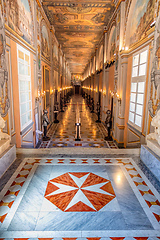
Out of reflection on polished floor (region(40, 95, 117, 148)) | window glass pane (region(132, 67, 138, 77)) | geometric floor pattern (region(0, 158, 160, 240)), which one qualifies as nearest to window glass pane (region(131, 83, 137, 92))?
window glass pane (region(132, 67, 138, 77))

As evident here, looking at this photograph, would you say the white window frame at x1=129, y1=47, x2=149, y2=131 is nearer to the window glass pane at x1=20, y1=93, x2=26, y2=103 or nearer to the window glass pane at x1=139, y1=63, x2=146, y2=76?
the window glass pane at x1=139, y1=63, x2=146, y2=76

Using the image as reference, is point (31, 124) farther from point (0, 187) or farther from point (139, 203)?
point (139, 203)

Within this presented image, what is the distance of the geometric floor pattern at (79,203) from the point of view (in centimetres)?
205

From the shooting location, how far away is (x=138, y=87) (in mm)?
6012

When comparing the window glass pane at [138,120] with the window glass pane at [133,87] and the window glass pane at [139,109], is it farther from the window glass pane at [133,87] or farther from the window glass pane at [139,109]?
the window glass pane at [133,87]

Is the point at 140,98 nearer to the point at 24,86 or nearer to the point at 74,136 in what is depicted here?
the point at 24,86

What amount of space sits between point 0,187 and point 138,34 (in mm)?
6149

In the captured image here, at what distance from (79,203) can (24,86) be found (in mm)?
4704

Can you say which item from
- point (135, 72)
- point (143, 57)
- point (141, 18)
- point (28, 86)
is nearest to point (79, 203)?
point (143, 57)

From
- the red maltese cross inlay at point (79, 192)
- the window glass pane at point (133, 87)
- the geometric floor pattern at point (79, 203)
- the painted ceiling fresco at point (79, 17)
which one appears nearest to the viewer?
the geometric floor pattern at point (79, 203)

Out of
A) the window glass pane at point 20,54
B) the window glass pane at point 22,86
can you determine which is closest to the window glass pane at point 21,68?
the window glass pane at point 20,54

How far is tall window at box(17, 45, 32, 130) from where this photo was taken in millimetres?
5560

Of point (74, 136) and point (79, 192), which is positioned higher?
point (79, 192)

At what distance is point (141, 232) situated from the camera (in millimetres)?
2051
